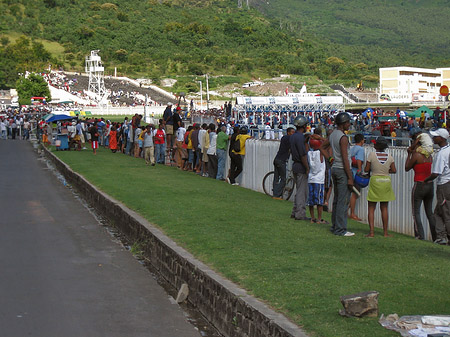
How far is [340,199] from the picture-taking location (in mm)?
10586

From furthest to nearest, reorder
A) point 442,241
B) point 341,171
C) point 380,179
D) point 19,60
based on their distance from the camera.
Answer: point 19,60 → point 442,241 → point 380,179 → point 341,171

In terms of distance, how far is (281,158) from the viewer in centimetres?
1609

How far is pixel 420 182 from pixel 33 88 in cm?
9282

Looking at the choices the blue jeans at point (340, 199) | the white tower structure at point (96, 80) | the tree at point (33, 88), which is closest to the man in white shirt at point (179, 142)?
the blue jeans at point (340, 199)

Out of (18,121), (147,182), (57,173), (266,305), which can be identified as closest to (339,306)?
(266,305)

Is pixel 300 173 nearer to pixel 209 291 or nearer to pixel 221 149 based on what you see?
pixel 209 291

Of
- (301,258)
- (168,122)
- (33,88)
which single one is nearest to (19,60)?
(33,88)

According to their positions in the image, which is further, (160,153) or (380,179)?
(160,153)

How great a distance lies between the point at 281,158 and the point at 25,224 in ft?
18.4

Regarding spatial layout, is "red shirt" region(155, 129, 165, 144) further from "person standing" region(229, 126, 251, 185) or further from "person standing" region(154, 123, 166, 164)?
"person standing" region(229, 126, 251, 185)

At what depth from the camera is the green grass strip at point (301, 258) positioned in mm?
6480

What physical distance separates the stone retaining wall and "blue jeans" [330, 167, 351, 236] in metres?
2.44

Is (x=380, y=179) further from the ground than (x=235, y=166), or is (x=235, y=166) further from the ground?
(x=380, y=179)

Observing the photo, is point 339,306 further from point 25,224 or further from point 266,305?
point 25,224
